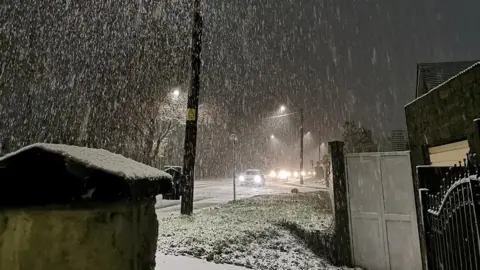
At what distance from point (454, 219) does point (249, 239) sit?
4.32 m

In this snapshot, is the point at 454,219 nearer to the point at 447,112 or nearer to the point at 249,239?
the point at 249,239

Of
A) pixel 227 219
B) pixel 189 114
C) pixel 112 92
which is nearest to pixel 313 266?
pixel 227 219

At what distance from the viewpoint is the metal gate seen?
7711mm

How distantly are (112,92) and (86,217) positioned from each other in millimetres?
19696

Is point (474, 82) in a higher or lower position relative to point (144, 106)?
lower

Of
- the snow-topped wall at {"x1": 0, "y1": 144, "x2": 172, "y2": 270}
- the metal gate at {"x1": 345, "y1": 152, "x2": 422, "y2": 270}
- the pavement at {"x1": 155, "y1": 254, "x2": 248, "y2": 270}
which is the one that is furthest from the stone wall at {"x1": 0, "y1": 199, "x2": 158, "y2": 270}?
the metal gate at {"x1": 345, "y1": 152, "x2": 422, "y2": 270}

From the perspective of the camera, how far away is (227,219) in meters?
8.93

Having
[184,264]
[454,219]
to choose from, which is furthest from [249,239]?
[454,219]

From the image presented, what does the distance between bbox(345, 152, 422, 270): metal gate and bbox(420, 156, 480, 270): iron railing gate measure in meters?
3.43

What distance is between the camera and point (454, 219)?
3.62 meters

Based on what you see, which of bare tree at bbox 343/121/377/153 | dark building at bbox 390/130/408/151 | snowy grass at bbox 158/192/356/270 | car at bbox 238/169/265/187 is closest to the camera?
snowy grass at bbox 158/192/356/270

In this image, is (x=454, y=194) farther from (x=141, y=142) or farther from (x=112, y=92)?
(x=141, y=142)

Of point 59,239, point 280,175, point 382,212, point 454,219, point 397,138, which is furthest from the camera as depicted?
point 280,175

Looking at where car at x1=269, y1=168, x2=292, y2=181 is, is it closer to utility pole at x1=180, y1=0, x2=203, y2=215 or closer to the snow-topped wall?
utility pole at x1=180, y1=0, x2=203, y2=215
